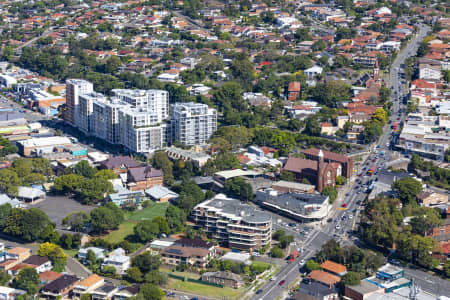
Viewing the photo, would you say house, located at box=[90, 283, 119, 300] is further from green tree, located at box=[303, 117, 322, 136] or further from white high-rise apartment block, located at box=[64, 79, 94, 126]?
white high-rise apartment block, located at box=[64, 79, 94, 126]

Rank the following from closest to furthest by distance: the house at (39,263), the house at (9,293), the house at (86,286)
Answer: the house at (9,293), the house at (86,286), the house at (39,263)

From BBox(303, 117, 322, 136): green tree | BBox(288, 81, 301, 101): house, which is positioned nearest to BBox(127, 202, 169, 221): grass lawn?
BBox(303, 117, 322, 136): green tree

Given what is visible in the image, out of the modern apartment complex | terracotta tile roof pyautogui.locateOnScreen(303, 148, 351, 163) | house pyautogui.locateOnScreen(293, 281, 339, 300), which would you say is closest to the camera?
house pyautogui.locateOnScreen(293, 281, 339, 300)

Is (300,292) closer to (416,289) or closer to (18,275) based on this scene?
(416,289)

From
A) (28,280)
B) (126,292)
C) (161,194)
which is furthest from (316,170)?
(28,280)

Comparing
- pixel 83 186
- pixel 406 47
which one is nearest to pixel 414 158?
pixel 83 186

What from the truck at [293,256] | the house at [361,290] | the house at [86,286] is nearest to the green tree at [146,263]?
the house at [86,286]

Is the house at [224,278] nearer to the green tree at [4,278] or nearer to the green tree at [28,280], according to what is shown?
the green tree at [28,280]
